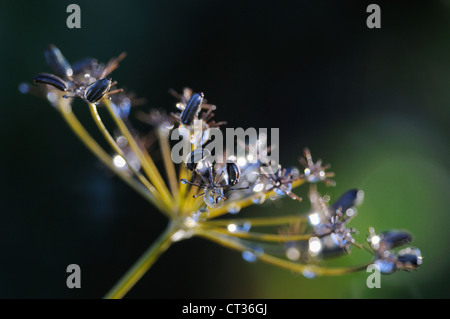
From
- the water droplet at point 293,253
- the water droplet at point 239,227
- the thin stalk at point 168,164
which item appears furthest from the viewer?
the thin stalk at point 168,164

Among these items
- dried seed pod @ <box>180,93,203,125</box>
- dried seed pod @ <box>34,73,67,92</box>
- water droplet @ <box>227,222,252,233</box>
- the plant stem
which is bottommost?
the plant stem

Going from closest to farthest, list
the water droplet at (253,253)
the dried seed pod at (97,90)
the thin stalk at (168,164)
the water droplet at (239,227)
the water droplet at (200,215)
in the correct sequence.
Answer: the dried seed pod at (97,90), the water droplet at (200,215), the water droplet at (239,227), the water droplet at (253,253), the thin stalk at (168,164)

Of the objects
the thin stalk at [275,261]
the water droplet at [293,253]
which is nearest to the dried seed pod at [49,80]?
the thin stalk at [275,261]

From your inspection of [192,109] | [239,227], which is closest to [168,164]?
[239,227]

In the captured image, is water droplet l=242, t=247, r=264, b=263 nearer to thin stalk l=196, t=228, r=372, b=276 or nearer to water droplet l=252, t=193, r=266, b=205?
thin stalk l=196, t=228, r=372, b=276

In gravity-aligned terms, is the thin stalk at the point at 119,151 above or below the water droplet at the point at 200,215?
above

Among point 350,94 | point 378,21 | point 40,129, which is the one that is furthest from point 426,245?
point 40,129

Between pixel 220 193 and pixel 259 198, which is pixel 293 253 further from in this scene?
pixel 220 193

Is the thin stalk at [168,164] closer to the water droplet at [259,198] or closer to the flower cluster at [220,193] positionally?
the flower cluster at [220,193]

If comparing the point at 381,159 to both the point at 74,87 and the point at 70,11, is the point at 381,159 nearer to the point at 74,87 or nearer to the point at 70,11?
the point at 70,11

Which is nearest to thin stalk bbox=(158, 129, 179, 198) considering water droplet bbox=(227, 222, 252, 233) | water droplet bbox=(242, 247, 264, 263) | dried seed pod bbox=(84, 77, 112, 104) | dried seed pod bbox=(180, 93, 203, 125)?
water droplet bbox=(227, 222, 252, 233)

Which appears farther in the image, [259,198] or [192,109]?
[259,198]

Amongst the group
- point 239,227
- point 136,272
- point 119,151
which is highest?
point 119,151
